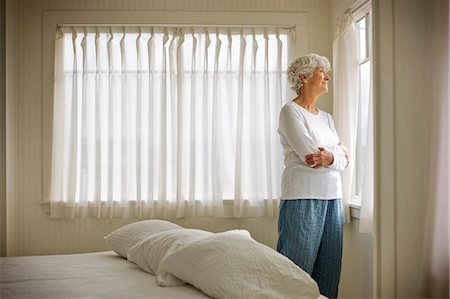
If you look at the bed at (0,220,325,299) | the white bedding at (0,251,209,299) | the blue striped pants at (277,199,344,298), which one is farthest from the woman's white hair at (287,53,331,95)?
the white bedding at (0,251,209,299)

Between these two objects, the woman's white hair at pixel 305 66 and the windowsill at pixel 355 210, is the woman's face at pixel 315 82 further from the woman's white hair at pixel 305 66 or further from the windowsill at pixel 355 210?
the windowsill at pixel 355 210

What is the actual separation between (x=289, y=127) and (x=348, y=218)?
909mm

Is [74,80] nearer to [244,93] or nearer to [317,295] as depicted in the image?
[244,93]

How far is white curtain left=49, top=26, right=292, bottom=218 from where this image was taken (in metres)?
4.43

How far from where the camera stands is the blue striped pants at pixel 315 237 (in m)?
3.45

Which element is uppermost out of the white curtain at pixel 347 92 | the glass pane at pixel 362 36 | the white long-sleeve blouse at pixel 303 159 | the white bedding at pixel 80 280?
the glass pane at pixel 362 36

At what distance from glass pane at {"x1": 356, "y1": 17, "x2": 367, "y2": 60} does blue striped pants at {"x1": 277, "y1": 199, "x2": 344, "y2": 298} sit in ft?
3.49

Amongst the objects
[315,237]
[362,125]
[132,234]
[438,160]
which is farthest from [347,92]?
[132,234]

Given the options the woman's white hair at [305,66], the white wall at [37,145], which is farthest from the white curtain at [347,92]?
the white wall at [37,145]

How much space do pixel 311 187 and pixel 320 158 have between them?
6.6 inches

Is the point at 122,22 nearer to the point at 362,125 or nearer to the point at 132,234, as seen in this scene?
the point at 362,125

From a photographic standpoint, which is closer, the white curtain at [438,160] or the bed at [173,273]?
the bed at [173,273]

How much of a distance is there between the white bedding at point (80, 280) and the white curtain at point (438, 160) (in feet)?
3.45

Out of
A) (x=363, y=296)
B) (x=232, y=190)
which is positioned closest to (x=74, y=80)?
(x=232, y=190)
